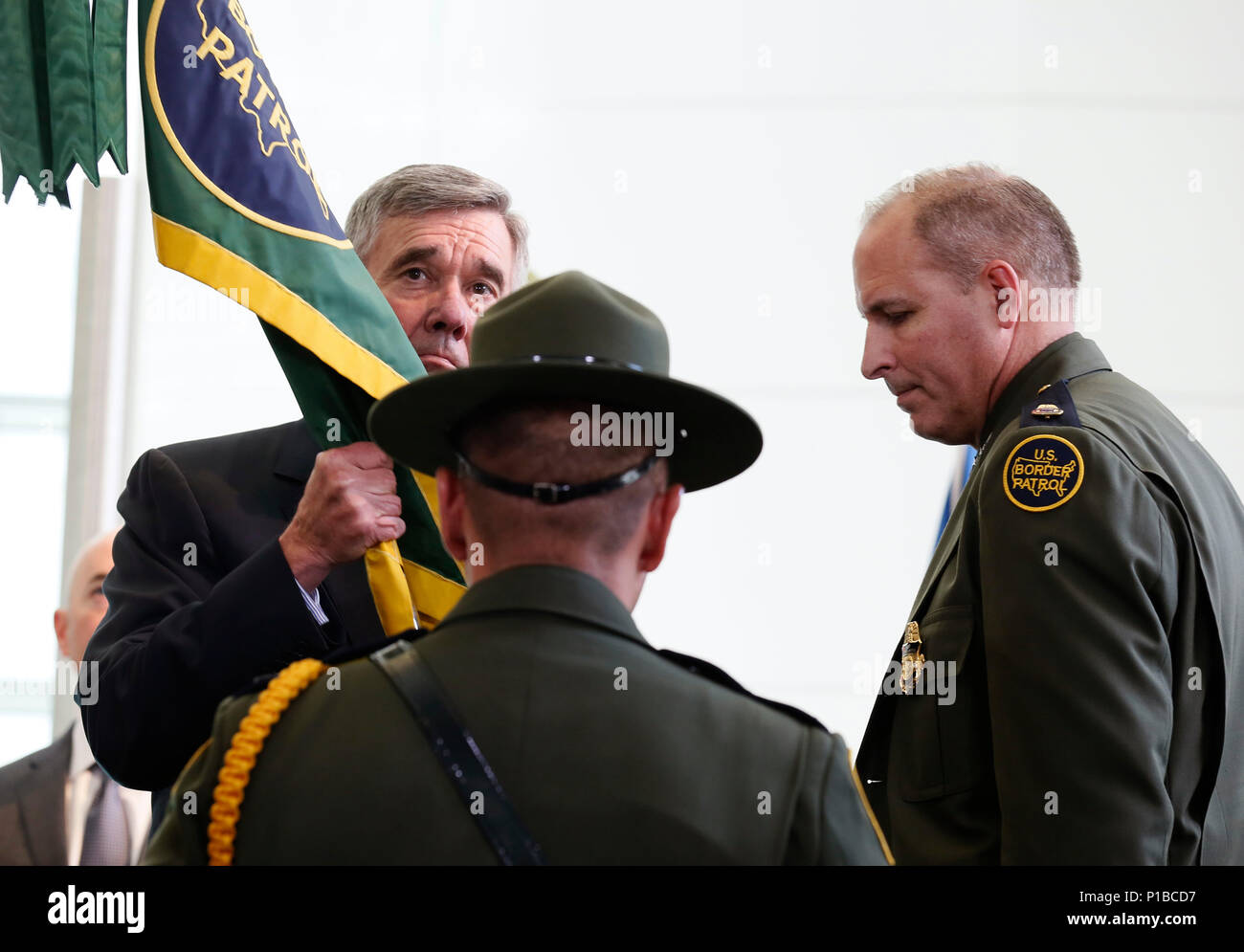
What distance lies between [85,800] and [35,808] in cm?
13

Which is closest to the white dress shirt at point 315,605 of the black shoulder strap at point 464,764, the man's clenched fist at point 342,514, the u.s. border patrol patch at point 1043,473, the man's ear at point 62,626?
the man's clenched fist at point 342,514

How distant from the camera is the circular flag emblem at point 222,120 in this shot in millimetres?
1608

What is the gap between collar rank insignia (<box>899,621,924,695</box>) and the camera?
1775 millimetres

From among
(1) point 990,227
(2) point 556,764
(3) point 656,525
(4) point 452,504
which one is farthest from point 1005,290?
(2) point 556,764

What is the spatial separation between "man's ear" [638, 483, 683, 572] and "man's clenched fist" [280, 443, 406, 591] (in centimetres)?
52

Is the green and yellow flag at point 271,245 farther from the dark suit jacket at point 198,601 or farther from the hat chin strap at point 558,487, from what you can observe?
the hat chin strap at point 558,487

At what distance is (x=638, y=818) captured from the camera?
3.21 feet

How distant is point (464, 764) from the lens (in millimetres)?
995

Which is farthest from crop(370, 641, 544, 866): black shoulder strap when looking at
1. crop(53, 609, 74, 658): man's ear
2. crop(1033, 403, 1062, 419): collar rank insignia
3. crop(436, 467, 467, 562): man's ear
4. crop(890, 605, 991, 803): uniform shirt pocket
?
crop(53, 609, 74, 658): man's ear
